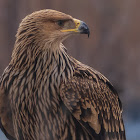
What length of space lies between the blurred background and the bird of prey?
118 mm

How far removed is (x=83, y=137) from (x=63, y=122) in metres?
0.12

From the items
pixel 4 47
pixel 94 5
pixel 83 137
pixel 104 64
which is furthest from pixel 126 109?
pixel 4 47

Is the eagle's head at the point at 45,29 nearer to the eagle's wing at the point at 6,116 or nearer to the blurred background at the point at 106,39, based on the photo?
the blurred background at the point at 106,39

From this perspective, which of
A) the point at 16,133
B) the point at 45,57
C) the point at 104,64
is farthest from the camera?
the point at 104,64

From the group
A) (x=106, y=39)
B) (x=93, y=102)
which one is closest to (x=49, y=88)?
(x=93, y=102)

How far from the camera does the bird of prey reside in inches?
72.4

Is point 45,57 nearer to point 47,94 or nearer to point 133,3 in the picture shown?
point 47,94

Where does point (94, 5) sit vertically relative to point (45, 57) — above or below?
above

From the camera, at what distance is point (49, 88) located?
1.92 meters

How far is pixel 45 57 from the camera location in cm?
188

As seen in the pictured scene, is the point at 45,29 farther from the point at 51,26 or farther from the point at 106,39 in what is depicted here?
the point at 106,39

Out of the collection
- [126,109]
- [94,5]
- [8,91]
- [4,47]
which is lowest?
[126,109]

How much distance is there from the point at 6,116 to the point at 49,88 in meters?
0.27

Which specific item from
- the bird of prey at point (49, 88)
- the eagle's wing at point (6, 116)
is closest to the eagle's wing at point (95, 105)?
the bird of prey at point (49, 88)
